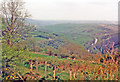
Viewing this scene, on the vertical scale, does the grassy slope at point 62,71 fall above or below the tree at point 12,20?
below

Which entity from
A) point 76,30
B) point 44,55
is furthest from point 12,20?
point 76,30

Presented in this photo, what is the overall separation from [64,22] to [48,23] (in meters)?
0.64

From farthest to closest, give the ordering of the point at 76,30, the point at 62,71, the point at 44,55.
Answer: the point at 76,30, the point at 44,55, the point at 62,71

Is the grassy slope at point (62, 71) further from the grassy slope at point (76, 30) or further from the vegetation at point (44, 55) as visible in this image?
the grassy slope at point (76, 30)

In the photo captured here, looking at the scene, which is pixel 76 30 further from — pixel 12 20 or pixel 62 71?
pixel 12 20

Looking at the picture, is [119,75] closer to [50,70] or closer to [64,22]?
[50,70]

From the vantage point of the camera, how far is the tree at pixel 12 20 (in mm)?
4324

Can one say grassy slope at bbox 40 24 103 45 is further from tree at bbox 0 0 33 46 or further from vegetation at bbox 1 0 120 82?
tree at bbox 0 0 33 46

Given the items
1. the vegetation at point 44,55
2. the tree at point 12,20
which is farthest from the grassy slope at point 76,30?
the tree at point 12,20

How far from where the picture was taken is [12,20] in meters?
4.40

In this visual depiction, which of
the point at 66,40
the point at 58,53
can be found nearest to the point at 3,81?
the point at 58,53

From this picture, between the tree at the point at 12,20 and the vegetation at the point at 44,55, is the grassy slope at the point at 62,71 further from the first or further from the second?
the tree at the point at 12,20

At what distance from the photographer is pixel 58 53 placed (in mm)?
4609

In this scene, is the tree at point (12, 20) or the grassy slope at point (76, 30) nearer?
the tree at point (12, 20)
